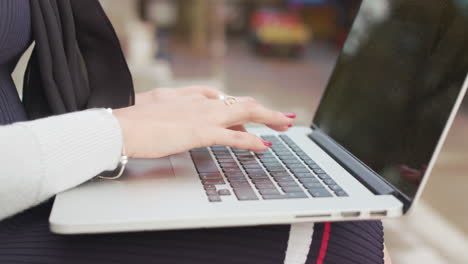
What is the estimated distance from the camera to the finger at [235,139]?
2.05 ft

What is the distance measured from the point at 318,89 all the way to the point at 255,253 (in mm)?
4264

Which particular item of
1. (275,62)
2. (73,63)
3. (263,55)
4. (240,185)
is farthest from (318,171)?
(263,55)

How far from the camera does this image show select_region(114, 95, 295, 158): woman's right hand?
23.6 inches

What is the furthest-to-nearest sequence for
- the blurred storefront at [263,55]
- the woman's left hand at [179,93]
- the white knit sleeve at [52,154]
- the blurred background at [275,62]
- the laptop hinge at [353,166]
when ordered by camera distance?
the blurred storefront at [263,55] → the blurred background at [275,62] → the woman's left hand at [179,93] → the laptop hinge at [353,166] → the white knit sleeve at [52,154]

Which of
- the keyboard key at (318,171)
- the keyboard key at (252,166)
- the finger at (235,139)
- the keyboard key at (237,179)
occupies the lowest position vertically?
the keyboard key at (252,166)

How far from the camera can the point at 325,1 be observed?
30.9 feet

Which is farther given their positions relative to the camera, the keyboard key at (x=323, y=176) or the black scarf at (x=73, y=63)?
the black scarf at (x=73, y=63)

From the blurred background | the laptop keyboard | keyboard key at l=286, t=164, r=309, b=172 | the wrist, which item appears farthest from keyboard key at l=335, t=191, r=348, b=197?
the blurred background

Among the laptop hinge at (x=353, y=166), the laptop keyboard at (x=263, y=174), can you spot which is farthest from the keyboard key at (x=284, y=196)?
the laptop hinge at (x=353, y=166)

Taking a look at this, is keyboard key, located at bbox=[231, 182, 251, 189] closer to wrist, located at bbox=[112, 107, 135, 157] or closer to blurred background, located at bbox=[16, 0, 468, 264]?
wrist, located at bbox=[112, 107, 135, 157]

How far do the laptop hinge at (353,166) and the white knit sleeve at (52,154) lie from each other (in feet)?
0.98

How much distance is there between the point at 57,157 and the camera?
21.4 inches

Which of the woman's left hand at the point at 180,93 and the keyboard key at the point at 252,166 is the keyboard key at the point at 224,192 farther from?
the woman's left hand at the point at 180,93

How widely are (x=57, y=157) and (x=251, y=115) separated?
0.25 meters
